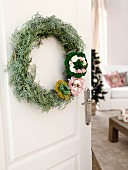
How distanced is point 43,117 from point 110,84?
361 cm

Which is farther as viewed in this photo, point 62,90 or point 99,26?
point 99,26

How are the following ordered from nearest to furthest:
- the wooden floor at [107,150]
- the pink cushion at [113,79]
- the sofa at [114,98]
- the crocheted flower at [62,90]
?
1. the crocheted flower at [62,90]
2. the wooden floor at [107,150]
3. the sofa at [114,98]
4. the pink cushion at [113,79]

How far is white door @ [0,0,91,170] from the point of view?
95 cm

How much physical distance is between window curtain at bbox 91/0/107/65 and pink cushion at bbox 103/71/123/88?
0.88 meters

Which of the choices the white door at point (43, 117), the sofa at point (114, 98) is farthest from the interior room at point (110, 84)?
the white door at point (43, 117)

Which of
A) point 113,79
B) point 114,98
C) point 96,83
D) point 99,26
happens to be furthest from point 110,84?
point 99,26

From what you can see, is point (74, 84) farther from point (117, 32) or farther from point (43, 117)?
point (117, 32)

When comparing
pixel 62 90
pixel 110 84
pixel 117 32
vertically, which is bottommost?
pixel 110 84

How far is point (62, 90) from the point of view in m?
1.08

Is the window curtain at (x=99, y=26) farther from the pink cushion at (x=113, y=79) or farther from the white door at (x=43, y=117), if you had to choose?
the white door at (x=43, y=117)

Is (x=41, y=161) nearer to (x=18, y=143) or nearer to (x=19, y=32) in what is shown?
(x=18, y=143)

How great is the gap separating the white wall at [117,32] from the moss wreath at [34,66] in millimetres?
4452

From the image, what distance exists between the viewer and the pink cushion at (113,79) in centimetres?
456

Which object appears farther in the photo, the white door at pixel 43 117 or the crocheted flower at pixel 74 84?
the crocheted flower at pixel 74 84
